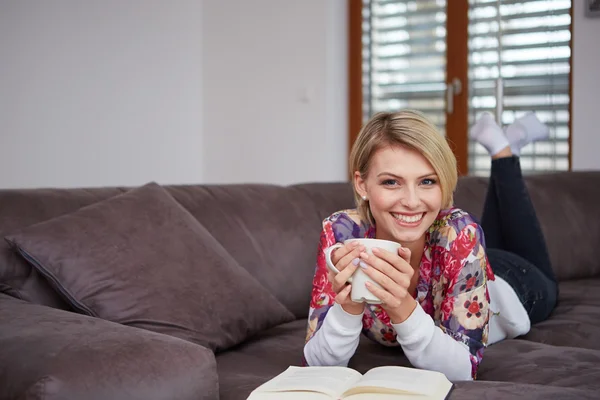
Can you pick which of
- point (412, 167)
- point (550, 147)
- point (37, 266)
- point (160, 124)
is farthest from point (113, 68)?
point (412, 167)

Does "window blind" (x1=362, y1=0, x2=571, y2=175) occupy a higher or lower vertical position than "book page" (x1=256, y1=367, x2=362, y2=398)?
higher

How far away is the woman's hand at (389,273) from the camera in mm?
1227

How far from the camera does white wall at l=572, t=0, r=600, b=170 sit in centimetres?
414

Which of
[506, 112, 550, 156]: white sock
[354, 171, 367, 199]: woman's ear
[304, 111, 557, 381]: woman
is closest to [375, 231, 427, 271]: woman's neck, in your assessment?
[304, 111, 557, 381]: woman

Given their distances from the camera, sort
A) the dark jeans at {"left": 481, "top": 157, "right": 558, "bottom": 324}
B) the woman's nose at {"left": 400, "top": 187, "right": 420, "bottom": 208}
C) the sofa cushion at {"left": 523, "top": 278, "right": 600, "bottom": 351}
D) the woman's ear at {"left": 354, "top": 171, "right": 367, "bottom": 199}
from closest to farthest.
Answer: the woman's nose at {"left": 400, "top": 187, "right": 420, "bottom": 208} → the woman's ear at {"left": 354, "top": 171, "right": 367, "bottom": 199} → the sofa cushion at {"left": 523, "top": 278, "right": 600, "bottom": 351} → the dark jeans at {"left": 481, "top": 157, "right": 558, "bottom": 324}

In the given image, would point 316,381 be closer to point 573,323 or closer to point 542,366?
point 542,366

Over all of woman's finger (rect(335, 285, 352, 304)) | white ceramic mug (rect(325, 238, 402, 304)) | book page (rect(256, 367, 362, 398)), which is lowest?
book page (rect(256, 367, 362, 398))

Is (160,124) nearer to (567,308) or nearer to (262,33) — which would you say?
(262,33)

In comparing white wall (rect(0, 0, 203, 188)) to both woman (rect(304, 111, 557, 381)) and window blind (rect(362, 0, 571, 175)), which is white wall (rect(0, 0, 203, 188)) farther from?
woman (rect(304, 111, 557, 381))

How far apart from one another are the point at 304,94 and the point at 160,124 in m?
1.01

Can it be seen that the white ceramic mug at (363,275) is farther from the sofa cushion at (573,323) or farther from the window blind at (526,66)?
the window blind at (526,66)

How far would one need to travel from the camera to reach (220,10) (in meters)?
5.58

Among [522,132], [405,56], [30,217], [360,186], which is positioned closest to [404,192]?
[360,186]

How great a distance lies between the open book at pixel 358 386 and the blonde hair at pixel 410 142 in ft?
1.33
